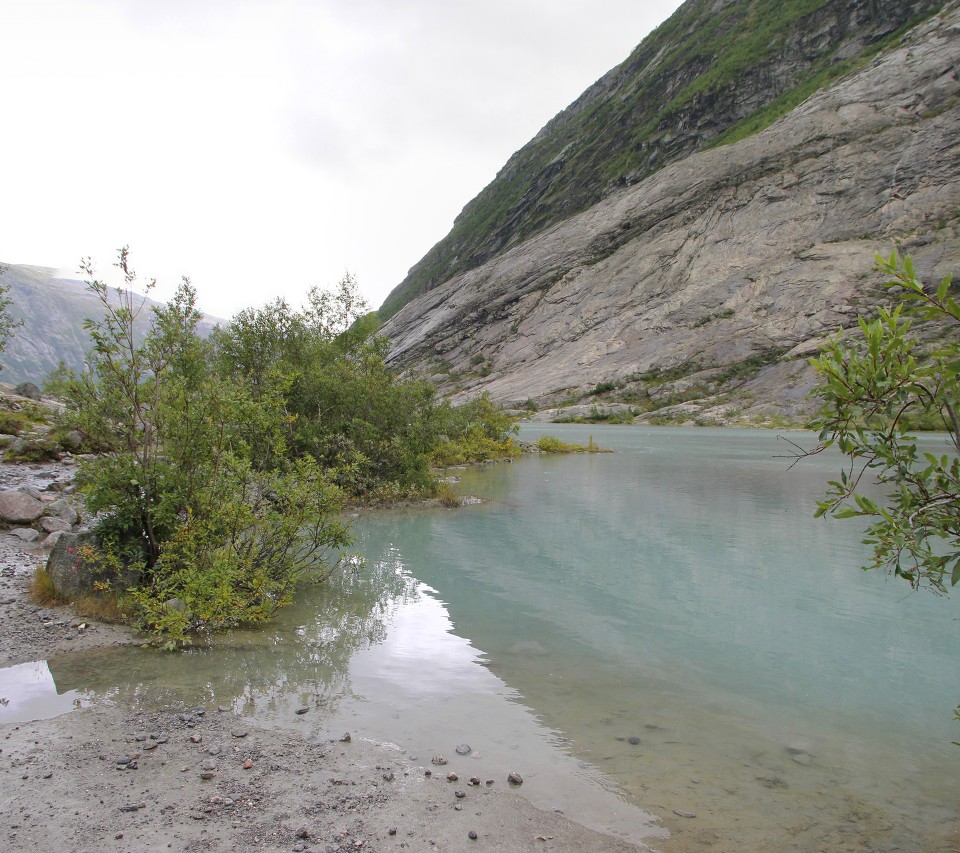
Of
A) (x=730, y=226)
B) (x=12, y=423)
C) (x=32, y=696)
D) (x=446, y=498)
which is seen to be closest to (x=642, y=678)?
(x=32, y=696)

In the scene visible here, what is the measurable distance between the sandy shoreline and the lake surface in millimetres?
364

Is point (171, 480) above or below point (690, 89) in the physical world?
below

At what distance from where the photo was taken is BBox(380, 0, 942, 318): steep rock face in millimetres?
103500

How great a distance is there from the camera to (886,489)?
25.9 metres

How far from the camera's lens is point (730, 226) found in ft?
296

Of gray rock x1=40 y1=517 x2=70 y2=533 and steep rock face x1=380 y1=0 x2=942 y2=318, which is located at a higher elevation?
steep rock face x1=380 y1=0 x2=942 y2=318

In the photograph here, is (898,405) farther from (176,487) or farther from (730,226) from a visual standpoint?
(730,226)

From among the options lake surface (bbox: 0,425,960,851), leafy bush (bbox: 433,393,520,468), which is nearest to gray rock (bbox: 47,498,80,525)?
lake surface (bbox: 0,425,960,851)

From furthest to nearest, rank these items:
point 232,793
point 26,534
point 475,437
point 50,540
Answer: point 475,437, point 26,534, point 50,540, point 232,793

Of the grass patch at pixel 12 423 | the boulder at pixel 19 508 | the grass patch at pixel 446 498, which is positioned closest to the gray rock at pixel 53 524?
the boulder at pixel 19 508

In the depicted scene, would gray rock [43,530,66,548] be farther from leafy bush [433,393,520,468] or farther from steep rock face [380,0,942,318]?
steep rock face [380,0,942,318]

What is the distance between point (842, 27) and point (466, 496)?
12478 cm

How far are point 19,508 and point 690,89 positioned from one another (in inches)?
5530

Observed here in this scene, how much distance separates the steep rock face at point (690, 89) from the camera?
104 metres
